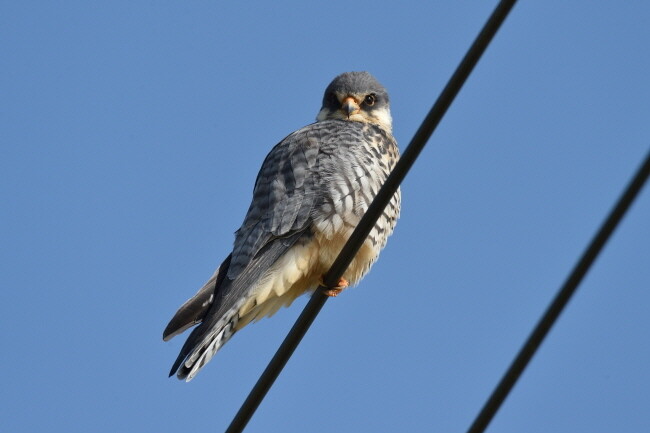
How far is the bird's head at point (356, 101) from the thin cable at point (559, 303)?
4025 millimetres

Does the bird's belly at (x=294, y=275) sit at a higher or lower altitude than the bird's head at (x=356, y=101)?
lower

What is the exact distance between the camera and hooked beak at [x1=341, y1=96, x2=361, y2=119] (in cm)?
600

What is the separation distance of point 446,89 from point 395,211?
270cm

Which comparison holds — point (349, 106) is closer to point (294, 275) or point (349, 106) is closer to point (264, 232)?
point (264, 232)

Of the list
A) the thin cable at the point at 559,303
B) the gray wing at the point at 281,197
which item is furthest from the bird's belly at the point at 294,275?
the thin cable at the point at 559,303

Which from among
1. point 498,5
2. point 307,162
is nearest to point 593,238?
point 498,5

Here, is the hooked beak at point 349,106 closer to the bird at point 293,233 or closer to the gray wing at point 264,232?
the bird at point 293,233

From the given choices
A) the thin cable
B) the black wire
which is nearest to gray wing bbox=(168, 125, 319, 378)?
the black wire

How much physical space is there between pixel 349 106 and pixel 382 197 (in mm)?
3343

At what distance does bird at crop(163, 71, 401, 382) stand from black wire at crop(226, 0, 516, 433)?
1.06 meters

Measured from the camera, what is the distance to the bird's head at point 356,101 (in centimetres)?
607

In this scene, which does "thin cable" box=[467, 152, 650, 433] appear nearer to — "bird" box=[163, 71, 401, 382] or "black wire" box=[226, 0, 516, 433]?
"black wire" box=[226, 0, 516, 433]

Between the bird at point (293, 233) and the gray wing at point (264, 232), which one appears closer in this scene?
the gray wing at point (264, 232)

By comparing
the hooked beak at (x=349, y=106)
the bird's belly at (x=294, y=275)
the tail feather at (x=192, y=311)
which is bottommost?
the tail feather at (x=192, y=311)
